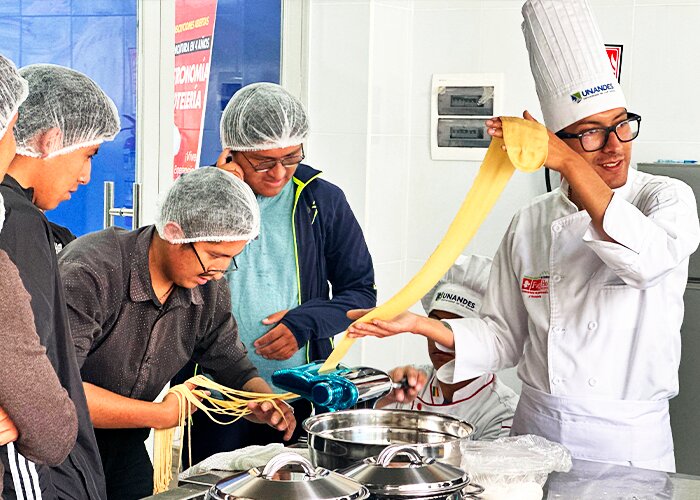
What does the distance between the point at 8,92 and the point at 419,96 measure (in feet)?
9.42

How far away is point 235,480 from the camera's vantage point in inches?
52.8

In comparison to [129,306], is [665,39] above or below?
above

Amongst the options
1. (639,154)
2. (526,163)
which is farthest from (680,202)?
(639,154)

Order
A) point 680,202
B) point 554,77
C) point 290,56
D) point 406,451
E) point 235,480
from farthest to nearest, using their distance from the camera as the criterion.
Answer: point 290,56, point 554,77, point 680,202, point 406,451, point 235,480

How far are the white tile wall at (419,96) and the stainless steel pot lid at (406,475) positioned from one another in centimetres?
259

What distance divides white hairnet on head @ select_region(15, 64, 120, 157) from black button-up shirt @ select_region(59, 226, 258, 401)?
0.75 feet

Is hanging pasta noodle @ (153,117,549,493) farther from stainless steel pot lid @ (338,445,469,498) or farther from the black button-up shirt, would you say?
stainless steel pot lid @ (338,445,469,498)

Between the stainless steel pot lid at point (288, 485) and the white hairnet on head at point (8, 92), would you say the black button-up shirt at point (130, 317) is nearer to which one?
the white hairnet on head at point (8, 92)

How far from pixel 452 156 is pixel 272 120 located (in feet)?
5.81

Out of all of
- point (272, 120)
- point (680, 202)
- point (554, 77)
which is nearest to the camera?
point (680, 202)

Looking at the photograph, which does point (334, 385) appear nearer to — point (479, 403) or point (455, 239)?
point (455, 239)

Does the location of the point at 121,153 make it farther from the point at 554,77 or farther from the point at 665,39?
the point at 665,39

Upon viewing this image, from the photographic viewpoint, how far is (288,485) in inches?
51.2

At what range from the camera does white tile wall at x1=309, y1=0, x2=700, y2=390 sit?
3812mm
